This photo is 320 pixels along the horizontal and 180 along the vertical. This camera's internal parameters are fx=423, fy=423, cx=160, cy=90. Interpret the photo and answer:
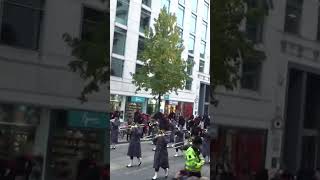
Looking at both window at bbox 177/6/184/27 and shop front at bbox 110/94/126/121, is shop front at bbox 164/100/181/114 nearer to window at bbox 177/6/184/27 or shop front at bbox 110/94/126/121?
shop front at bbox 110/94/126/121

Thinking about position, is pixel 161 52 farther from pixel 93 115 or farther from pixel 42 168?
pixel 42 168

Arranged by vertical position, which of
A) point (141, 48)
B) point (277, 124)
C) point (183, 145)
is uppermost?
point (141, 48)

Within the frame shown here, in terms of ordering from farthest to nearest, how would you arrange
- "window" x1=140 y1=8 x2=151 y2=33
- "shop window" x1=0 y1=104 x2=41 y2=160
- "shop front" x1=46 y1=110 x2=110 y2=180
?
"window" x1=140 y1=8 x2=151 y2=33 < "shop front" x1=46 y1=110 x2=110 y2=180 < "shop window" x1=0 y1=104 x2=41 y2=160

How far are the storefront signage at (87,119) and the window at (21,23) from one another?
0.93 ft

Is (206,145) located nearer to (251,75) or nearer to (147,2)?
(251,75)

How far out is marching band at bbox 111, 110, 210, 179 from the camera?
5.04 ft

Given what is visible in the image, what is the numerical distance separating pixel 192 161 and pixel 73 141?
449mm

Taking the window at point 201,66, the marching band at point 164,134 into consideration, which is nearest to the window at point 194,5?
the window at point 201,66

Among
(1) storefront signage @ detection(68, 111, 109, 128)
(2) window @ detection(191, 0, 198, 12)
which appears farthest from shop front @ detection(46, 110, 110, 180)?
(2) window @ detection(191, 0, 198, 12)

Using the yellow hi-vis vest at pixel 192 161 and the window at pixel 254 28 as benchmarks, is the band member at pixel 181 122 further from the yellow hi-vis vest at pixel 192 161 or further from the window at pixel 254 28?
the window at pixel 254 28

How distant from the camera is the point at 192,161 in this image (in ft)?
5.24

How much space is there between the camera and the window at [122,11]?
152 centimetres

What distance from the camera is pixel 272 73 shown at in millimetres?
1387

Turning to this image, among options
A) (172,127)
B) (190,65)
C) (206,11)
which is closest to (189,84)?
(190,65)
